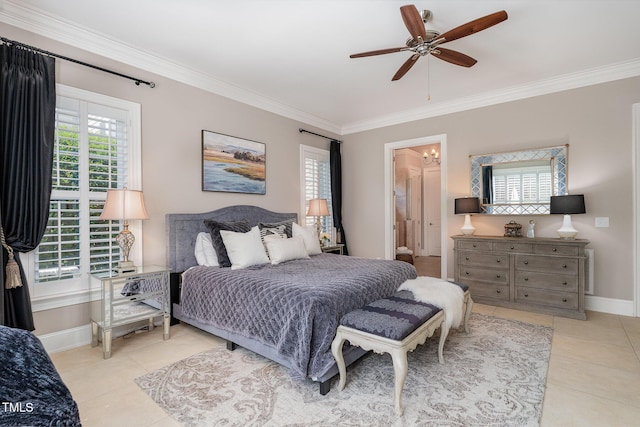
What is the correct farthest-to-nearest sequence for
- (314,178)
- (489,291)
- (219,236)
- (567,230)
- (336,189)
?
(336,189) → (314,178) → (489,291) → (567,230) → (219,236)

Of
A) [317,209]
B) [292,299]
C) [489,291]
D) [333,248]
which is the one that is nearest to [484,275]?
[489,291]

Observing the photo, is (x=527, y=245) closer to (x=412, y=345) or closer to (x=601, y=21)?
(x=601, y=21)

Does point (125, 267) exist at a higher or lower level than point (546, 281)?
higher

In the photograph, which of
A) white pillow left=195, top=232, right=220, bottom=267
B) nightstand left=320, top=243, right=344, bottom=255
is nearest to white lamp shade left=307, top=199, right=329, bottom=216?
nightstand left=320, top=243, right=344, bottom=255

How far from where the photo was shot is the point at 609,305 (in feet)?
12.0

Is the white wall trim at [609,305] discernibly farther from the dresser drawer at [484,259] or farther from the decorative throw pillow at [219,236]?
the decorative throw pillow at [219,236]

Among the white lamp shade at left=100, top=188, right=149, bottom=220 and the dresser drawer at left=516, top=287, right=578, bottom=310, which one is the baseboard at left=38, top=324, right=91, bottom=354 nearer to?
the white lamp shade at left=100, top=188, right=149, bottom=220

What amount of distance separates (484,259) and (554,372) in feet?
5.97

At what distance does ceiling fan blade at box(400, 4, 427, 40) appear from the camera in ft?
6.78

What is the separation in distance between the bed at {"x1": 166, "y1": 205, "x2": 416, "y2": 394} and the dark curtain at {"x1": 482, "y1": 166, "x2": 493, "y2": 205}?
76.4 inches

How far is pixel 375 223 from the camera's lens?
5.54 m

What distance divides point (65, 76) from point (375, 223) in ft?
14.7

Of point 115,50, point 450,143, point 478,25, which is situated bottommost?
point 450,143

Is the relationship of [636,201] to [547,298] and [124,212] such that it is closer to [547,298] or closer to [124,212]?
[547,298]
